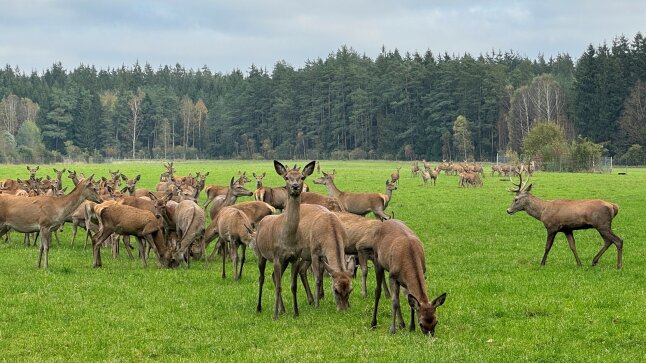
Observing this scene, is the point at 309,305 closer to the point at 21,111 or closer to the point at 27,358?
the point at 27,358

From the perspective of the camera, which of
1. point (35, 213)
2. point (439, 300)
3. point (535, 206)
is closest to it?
point (439, 300)

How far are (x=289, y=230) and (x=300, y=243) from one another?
1.10 ft

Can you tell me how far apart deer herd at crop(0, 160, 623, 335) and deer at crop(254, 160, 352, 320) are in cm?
2

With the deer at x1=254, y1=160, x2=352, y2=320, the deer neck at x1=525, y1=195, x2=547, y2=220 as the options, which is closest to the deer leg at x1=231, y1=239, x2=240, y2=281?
the deer at x1=254, y1=160, x2=352, y2=320

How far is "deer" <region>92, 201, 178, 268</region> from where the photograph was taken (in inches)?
604

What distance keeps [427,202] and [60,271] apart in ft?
65.3

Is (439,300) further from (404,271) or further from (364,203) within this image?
(364,203)

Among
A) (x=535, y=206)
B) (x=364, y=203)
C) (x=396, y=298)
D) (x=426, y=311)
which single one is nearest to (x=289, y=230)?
(x=396, y=298)

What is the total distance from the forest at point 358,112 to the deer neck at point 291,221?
78.5 metres

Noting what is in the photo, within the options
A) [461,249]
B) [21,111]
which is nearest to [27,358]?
[461,249]

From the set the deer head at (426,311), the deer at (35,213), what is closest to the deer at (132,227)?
the deer at (35,213)

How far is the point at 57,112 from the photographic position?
134 metres

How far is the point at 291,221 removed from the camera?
34.8 feet

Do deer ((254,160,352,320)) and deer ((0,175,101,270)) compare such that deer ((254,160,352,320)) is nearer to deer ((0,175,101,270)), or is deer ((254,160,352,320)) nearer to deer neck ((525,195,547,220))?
deer ((0,175,101,270))
